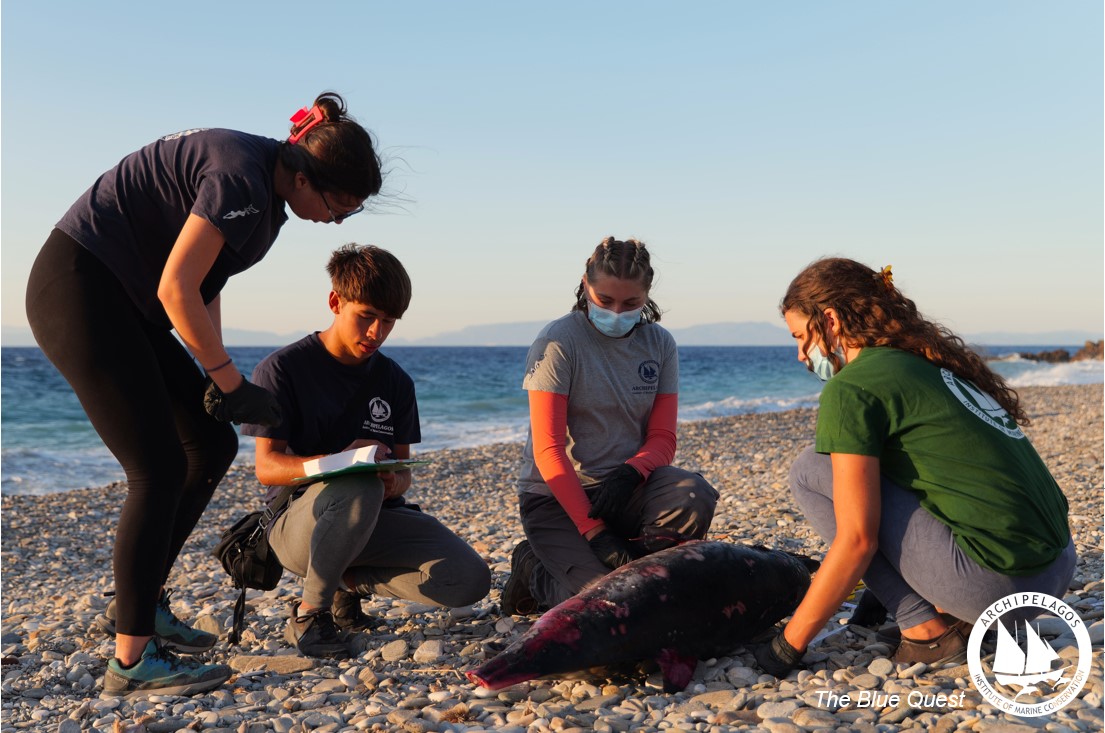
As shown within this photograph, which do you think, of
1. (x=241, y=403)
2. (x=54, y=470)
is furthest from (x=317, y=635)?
(x=54, y=470)

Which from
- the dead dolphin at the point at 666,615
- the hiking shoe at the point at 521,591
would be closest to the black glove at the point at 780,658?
the dead dolphin at the point at 666,615

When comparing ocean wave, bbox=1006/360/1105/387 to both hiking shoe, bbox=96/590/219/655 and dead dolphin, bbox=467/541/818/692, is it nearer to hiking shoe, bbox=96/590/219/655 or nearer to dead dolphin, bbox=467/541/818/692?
dead dolphin, bbox=467/541/818/692

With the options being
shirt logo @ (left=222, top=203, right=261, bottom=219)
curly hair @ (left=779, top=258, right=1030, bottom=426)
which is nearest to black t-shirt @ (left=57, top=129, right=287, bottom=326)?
shirt logo @ (left=222, top=203, right=261, bottom=219)

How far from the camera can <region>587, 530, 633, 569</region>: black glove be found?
3812 mm

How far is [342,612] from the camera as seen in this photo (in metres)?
4.19

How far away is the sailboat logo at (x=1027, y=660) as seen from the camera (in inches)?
111

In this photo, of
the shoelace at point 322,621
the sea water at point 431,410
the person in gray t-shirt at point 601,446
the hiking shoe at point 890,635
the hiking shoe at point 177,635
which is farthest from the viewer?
the sea water at point 431,410

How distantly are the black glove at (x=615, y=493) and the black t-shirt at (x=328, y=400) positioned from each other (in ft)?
2.97

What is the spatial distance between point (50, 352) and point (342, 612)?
1801mm

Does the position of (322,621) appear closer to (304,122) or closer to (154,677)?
(154,677)

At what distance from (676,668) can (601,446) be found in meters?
1.21

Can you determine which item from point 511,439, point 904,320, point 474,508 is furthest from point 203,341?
point 511,439

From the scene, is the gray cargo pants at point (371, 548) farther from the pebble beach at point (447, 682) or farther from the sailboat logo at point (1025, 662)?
the sailboat logo at point (1025, 662)

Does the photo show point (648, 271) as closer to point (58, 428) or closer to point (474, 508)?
point (474, 508)
